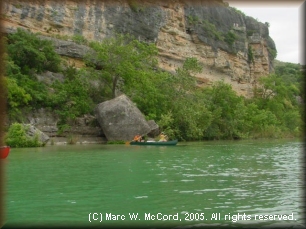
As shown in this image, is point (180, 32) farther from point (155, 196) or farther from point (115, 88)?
point (155, 196)

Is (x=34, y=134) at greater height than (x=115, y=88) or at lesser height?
lesser

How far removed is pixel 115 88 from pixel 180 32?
51.7ft

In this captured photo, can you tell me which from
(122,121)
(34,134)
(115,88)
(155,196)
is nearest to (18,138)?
(34,134)

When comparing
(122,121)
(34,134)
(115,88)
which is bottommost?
(34,134)

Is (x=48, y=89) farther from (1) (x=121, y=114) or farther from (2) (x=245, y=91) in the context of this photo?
(2) (x=245, y=91)

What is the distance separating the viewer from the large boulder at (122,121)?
26.8m

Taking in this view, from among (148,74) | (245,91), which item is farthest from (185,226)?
(245,91)

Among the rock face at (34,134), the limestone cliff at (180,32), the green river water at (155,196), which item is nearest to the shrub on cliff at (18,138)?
the rock face at (34,134)

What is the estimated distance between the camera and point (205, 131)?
34.5 meters

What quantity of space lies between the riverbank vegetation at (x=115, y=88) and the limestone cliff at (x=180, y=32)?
8.61 feet

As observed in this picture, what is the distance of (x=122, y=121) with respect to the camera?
26.9 m

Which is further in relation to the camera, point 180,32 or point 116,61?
point 180,32

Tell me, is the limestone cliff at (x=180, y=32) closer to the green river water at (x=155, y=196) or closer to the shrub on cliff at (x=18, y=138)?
the shrub on cliff at (x=18, y=138)

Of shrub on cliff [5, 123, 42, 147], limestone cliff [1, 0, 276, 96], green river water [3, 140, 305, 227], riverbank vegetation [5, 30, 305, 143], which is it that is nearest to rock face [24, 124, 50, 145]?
shrub on cliff [5, 123, 42, 147]
